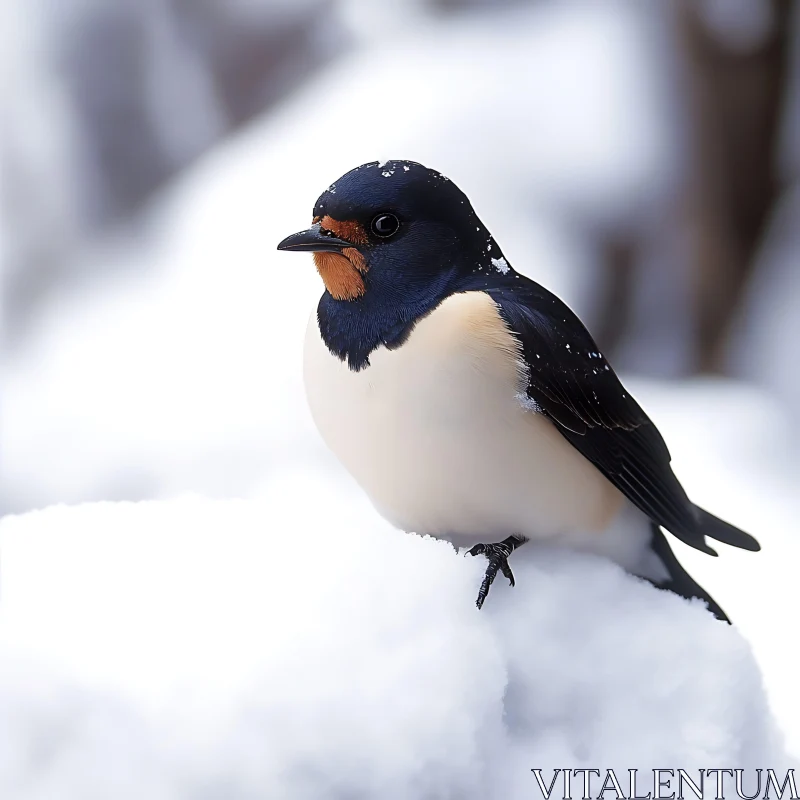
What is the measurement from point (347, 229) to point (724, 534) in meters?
0.58

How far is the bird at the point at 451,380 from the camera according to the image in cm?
96

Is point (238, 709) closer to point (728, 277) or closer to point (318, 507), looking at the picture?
point (318, 507)

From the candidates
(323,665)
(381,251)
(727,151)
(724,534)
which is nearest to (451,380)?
(381,251)

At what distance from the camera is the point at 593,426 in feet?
3.43

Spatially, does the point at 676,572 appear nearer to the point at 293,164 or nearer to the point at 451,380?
the point at 451,380

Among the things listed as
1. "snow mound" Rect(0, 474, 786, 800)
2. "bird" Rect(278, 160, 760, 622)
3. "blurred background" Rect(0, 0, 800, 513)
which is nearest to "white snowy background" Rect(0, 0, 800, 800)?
"blurred background" Rect(0, 0, 800, 513)

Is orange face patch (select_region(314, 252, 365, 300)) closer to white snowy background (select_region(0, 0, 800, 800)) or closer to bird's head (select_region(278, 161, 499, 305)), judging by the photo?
bird's head (select_region(278, 161, 499, 305))

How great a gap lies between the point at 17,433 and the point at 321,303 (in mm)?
1540

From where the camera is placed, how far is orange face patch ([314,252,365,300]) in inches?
39.1

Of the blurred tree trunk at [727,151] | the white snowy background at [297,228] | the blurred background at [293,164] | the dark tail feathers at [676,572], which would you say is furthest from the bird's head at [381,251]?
the blurred tree trunk at [727,151]

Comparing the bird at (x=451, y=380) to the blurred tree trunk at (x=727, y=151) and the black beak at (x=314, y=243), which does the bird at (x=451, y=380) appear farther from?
the blurred tree trunk at (x=727, y=151)

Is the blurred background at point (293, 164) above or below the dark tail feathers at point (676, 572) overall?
above

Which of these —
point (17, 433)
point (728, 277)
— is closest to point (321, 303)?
point (17, 433)

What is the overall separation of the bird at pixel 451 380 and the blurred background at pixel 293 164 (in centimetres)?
131
